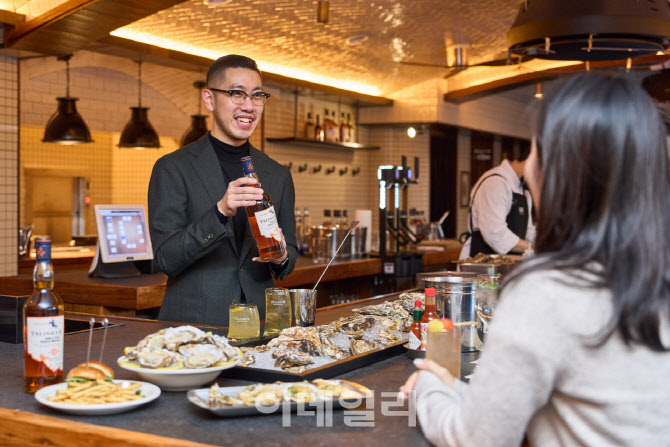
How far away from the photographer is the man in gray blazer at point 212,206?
7.97 feet

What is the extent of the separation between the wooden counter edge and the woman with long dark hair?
546mm

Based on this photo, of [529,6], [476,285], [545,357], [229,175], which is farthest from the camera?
[529,6]

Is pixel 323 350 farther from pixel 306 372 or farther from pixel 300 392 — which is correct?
pixel 300 392

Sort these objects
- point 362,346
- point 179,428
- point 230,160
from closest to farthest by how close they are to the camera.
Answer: point 179,428, point 362,346, point 230,160

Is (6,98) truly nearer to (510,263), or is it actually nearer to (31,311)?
(510,263)

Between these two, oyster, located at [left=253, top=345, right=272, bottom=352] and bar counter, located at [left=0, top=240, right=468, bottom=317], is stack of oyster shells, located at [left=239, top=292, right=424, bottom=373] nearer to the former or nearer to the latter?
oyster, located at [left=253, top=345, right=272, bottom=352]

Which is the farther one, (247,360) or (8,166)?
(8,166)

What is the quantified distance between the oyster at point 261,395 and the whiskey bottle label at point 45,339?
1.38 feet

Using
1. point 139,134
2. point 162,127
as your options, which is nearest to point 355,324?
point 139,134

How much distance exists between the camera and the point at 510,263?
386 centimetres

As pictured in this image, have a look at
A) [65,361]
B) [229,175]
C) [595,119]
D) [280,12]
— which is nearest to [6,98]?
[280,12]

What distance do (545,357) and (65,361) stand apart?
4.20 ft

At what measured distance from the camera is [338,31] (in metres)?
7.14

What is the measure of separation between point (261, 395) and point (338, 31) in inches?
242
